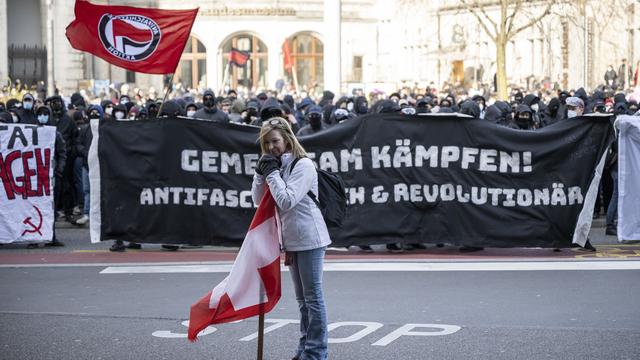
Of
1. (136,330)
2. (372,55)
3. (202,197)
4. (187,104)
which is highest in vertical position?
(372,55)

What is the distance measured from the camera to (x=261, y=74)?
64.2 metres

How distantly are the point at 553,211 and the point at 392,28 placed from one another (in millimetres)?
47829

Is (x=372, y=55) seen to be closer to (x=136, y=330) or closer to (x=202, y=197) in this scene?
(x=202, y=197)

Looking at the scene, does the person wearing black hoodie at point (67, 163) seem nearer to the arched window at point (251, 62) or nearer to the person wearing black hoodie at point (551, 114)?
the person wearing black hoodie at point (551, 114)

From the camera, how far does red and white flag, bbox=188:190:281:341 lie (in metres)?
7.80

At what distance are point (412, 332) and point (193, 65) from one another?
5514 centimetres

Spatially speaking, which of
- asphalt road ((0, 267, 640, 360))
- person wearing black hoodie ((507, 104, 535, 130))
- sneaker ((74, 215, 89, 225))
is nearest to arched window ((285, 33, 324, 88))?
sneaker ((74, 215, 89, 225))

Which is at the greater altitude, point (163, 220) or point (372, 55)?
point (372, 55)

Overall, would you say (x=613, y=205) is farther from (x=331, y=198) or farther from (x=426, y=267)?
(x=331, y=198)

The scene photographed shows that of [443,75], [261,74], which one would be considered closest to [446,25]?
[443,75]

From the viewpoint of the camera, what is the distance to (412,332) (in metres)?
9.06

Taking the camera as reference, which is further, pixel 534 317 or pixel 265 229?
pixel 534 317

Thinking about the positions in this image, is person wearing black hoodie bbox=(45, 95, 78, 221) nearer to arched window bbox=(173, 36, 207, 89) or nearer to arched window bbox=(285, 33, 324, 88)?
arched window bbox=(173, 36, 207, 89)

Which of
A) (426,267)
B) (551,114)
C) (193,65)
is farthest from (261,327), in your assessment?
(193,65)
